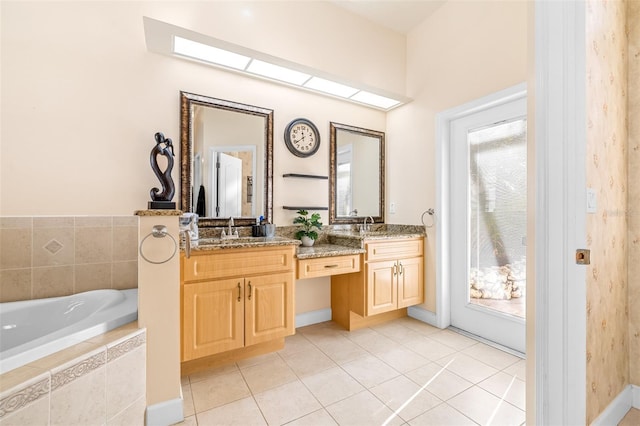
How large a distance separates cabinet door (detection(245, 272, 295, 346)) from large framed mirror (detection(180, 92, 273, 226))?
2.17 ft

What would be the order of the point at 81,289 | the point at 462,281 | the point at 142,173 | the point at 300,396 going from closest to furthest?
the point at 300,396, the point at 81,289, the point at 142,173, the point at 462,281

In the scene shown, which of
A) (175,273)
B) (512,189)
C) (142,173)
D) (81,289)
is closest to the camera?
(175,273)

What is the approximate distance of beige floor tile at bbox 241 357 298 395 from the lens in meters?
1.82

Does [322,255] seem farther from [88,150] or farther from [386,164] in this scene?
[88,150]

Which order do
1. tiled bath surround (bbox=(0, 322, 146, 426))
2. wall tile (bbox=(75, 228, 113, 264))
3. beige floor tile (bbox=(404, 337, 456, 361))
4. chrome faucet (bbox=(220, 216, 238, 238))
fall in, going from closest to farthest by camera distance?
tiled bath surround (bbox=(0, 322, 146, 426)) < wall tile (bbox=(75, 228, 113, 264)) < beige floor tile (bbox=(404, 337, 456, 361)) < chrome faucet (bbox=(220, 216, 238, 238))

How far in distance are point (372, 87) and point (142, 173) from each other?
2241 millimetres

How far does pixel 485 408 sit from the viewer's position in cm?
158

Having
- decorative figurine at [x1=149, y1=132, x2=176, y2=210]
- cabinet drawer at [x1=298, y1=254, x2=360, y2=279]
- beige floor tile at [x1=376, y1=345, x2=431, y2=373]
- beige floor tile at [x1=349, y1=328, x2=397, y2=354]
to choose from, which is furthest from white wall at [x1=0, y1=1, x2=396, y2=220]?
beige floor tile at [x1=376, y1=345, x2=431, y2=373]

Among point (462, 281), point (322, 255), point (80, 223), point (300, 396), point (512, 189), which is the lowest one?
point (300, 396)

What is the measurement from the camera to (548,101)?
3.82 ft

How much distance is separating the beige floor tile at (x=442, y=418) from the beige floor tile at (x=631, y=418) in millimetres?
823

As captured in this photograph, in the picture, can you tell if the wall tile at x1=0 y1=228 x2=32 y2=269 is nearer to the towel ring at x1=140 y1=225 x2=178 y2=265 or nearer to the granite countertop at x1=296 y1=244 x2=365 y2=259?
the towel ring at x1=140 y1=225 x2=178 y2=265

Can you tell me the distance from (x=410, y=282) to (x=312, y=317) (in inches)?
41.8

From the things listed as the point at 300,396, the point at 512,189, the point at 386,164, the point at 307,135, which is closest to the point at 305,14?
the point at 307,135
